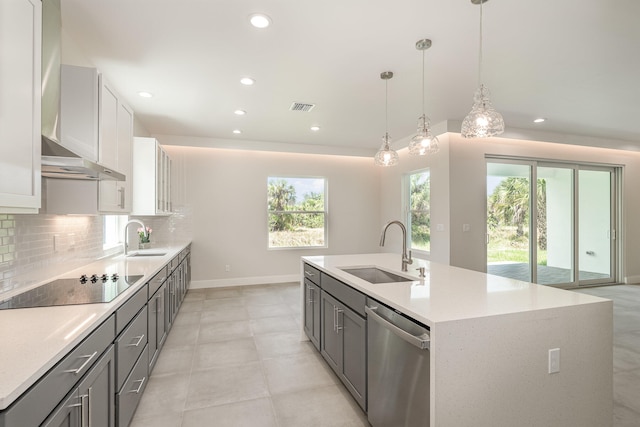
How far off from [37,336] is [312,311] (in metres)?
2.14

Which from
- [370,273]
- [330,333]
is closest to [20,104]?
[330,333]

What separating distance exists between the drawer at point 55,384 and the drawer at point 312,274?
1713 millimetres

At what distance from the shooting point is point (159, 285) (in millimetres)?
2820

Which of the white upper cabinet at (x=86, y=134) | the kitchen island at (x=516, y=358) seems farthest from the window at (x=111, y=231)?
the kitchen island at (x=516, y=358)

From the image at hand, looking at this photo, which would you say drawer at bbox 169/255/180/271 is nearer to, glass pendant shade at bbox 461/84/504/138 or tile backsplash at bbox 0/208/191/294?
tile backsplash at bbox 0/208/191/294

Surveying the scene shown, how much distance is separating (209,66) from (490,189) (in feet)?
14.6

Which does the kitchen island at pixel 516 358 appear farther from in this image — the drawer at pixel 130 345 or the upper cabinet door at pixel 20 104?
the upper cabinet door at pixel 20 104

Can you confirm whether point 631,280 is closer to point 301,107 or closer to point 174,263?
point 301,107

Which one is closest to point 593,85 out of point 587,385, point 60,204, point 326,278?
point 587,385

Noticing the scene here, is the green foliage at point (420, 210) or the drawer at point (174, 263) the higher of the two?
the green foliage at point (420, 210)

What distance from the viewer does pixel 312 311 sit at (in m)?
3.00

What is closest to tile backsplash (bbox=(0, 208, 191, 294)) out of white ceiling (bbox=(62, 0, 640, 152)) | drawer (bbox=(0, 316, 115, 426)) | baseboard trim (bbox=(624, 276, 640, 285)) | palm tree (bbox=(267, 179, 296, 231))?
drawer (bbox=(0, 316, 115, 426))

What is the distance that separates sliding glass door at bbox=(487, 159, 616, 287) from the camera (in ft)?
16.6

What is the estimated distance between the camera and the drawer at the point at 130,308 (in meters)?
1.71
